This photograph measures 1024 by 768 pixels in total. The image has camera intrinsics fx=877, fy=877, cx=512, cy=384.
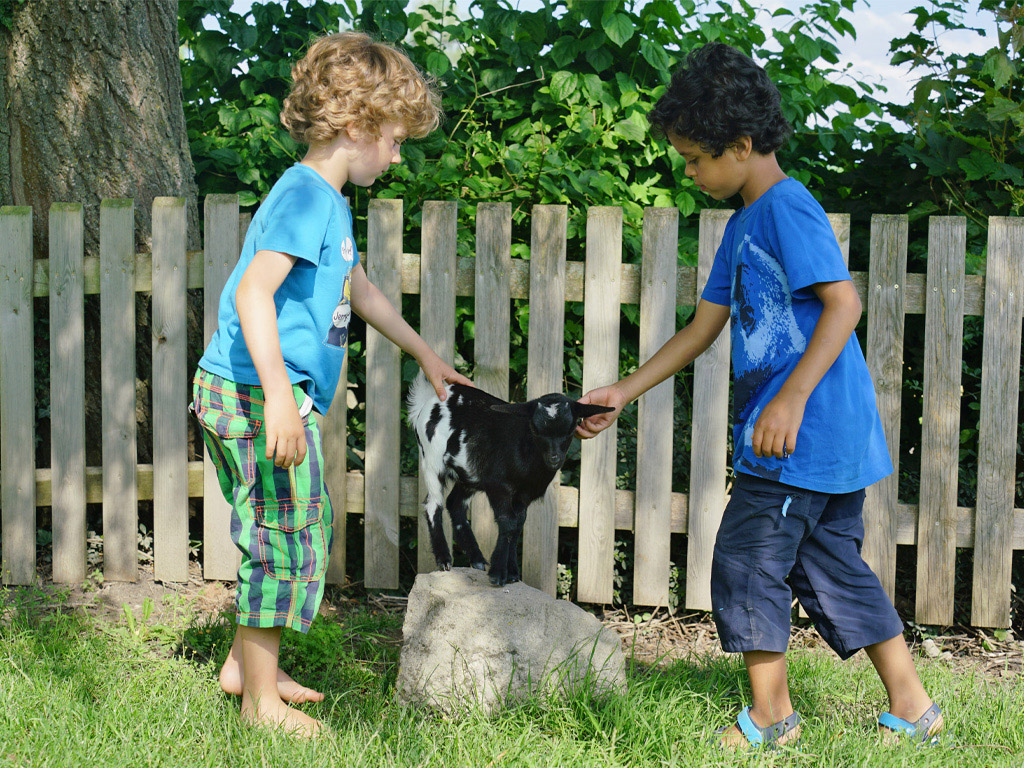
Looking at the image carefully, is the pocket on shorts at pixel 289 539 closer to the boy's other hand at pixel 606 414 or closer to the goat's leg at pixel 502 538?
the goat's leg at pixel 502 538

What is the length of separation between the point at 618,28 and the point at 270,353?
2.56 meters

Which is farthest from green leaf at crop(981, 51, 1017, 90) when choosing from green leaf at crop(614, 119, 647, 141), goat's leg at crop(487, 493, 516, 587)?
goat's leg at crop(487, 493, 516, 587)

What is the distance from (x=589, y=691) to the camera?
2.69m

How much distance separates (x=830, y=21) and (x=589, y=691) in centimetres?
364

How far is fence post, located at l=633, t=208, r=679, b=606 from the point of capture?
11.8 ft

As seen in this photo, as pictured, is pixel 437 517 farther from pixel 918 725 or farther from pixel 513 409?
pixel 918 725

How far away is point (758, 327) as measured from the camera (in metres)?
2.51

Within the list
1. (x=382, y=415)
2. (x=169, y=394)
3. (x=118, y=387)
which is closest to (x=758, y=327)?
(x=382, y=415)

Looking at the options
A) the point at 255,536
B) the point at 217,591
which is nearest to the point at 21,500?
the point at 217,591

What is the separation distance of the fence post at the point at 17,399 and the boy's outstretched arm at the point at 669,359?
2.64 metres

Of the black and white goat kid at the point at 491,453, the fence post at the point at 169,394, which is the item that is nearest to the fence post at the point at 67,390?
the fence post at the point at 169,394

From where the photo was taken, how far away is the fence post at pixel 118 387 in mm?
3863

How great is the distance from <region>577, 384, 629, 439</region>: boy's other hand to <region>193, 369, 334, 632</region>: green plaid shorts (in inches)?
34.9

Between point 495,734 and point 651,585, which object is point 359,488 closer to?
point 651,585
